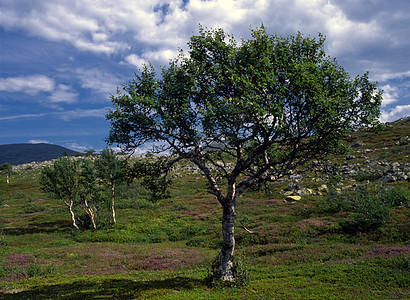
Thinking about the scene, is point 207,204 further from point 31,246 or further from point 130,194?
point 31,246

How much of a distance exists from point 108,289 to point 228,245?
9153 millimetres

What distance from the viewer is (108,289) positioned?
1544cm

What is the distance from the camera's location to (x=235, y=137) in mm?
13703

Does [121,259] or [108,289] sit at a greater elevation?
[108,289]

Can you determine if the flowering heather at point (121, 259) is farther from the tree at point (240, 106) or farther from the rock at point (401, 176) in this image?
the rock at point (401, 176)

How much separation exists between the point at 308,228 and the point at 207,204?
32560mm

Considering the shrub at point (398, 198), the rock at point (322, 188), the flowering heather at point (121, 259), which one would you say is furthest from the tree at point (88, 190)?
the rock at point (322, 188)

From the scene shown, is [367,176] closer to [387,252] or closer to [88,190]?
[387,252]

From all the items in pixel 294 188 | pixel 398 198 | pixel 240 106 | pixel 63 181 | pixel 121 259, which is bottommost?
pixel 121 259

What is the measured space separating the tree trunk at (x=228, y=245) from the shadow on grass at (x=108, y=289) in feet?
6.42

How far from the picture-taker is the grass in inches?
533

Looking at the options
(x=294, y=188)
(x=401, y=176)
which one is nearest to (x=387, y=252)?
(x=294, y=188)

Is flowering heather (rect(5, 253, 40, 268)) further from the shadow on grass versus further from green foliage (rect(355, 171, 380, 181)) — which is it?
green foliage (rect(355, 171, 380, 181))

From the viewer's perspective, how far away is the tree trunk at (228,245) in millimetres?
14047
